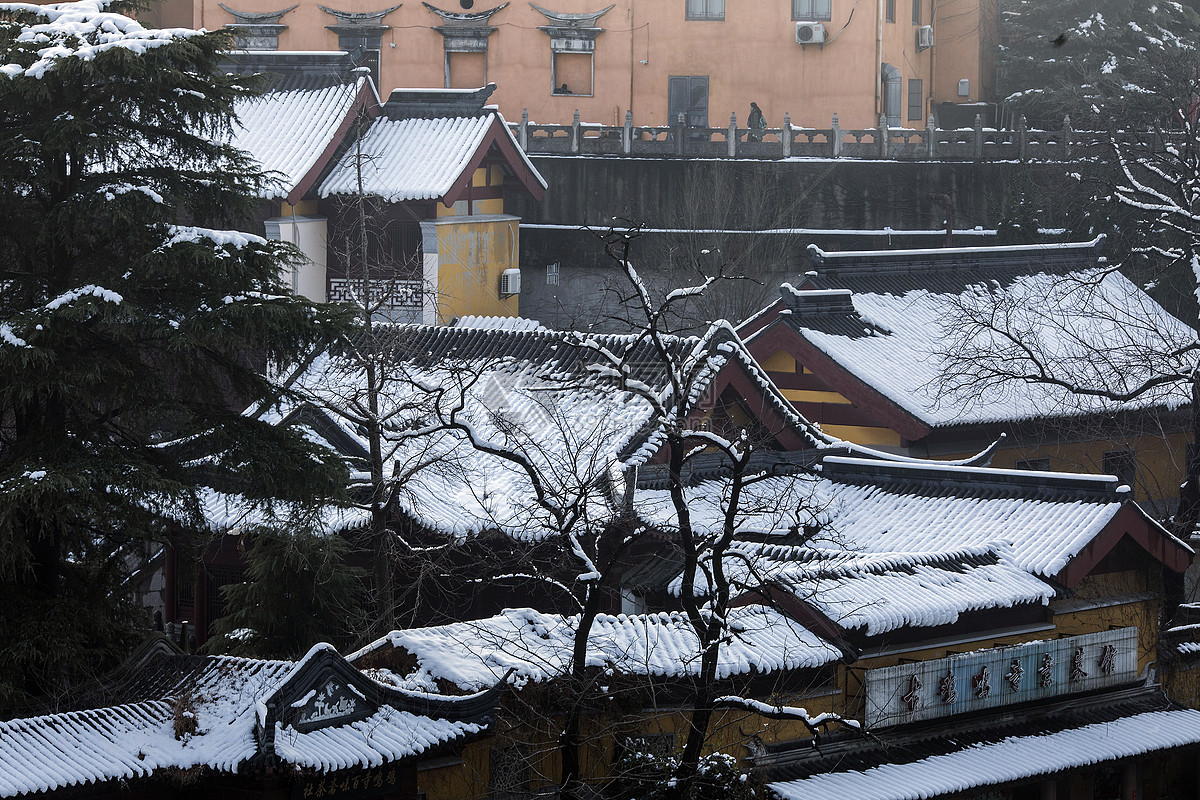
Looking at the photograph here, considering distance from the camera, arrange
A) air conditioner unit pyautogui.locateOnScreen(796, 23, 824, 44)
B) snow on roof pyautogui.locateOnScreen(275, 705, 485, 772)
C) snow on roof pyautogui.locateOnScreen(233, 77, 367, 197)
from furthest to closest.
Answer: air conditioner unit pyautogui.locateOnScreen(796, 23, 824, 44) < snow on roof pyautogui.locateOnScreen(233, 77, 367, 197) < snow on roof pyautogui.locateOnScreen(275, 705, 485, 772)

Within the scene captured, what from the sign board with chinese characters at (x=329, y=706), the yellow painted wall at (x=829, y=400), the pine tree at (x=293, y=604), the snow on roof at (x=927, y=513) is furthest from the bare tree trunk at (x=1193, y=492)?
the sign board with chinese characters at (x=329, y=706)

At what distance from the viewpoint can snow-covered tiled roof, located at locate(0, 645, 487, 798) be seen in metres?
10.9

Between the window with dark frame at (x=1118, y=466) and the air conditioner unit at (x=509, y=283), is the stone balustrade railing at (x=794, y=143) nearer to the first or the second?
the air conditioner unit at (x=509, y=283)

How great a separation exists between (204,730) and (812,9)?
3484 cm

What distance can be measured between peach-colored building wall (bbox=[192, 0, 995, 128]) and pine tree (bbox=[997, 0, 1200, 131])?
12.4 ft

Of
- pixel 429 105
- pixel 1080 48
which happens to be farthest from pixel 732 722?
pixel 1080 48

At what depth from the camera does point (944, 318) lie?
2738 cm

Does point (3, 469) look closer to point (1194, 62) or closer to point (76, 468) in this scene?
point (76, 468)

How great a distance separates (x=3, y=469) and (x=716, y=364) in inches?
384

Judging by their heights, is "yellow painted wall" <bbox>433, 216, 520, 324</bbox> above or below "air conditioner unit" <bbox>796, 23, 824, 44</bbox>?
below

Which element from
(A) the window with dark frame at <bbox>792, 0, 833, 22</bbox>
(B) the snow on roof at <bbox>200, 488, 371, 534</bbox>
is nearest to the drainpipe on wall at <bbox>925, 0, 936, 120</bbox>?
(A) the window with dark frame at <bbox>792, 0, 833, 22</bbox>

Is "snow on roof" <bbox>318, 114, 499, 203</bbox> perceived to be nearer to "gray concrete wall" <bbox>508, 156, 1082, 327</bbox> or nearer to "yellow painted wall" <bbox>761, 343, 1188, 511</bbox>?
"gray concrete wall" <bbox>508, 156, 1082, 327</bbox>

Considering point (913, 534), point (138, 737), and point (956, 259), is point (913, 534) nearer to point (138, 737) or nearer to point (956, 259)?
point (138, 737)

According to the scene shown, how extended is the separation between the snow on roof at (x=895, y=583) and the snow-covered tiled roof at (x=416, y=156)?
51.1ft
